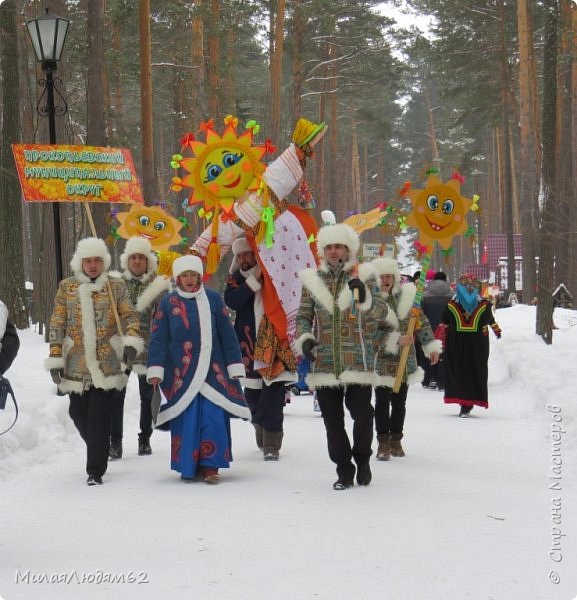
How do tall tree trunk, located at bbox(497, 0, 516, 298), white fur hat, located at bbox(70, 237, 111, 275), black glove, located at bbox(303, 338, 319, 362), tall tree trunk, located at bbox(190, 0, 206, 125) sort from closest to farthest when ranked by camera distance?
black glove, located at bbox(303, 338, 319, 362) < white fur hat, located at bbox(70, 237, 111, 275) < tall tree trunk, located at bbox(190, 0, 206, 125) < tall tree trunk, located at bbox(497, 0, 516, 298)

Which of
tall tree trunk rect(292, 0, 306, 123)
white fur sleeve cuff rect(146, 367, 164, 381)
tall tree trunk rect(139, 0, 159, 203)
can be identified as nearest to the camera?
white fur sleeve cuff rect(146, 367, 164, 381)

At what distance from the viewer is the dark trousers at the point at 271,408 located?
8672mm

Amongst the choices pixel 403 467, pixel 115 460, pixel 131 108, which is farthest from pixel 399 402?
pixel 131 108

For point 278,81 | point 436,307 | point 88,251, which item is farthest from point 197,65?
point 88,251

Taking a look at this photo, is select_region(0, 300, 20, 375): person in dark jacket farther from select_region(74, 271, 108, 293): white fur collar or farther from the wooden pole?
the wooden pole

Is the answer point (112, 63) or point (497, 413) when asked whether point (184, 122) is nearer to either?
point (112, 63)

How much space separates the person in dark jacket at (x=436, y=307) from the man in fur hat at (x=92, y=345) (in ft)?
28.2

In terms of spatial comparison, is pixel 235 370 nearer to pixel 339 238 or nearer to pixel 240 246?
pixel 339 238

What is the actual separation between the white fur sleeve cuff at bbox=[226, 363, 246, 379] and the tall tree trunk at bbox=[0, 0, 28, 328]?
393 inches

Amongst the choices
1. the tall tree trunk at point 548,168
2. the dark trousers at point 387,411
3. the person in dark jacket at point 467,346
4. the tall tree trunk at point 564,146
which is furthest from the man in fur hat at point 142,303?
the tall tree trunk at point 564,146

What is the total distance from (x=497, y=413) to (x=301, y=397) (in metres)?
3.30

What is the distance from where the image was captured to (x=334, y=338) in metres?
7.32

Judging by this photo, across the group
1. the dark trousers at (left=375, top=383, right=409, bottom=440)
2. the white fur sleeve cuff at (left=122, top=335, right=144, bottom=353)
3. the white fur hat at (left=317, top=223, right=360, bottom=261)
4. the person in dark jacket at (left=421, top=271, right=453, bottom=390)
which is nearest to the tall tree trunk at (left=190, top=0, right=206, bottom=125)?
the person in dark jacket at (left=421, top=271, right=453, bottom=390)

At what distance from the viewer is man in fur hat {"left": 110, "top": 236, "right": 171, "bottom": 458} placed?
880 cm
